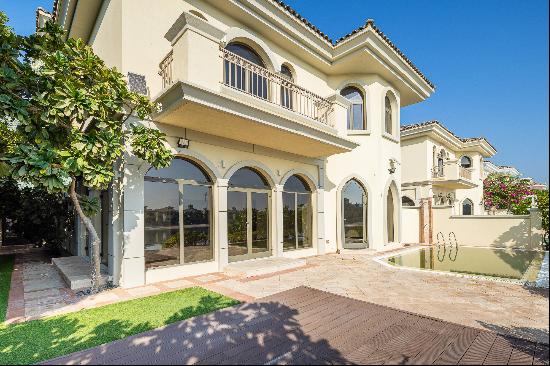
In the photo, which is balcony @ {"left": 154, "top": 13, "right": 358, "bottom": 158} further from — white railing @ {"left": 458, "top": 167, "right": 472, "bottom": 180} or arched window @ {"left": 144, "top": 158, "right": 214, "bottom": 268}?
white railing @ {"left": 458, "top": 167, "right": 472, "bottom": 180}

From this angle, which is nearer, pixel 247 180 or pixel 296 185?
Result: pixel 247 180

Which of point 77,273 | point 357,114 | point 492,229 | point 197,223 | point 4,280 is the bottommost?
point 4,280

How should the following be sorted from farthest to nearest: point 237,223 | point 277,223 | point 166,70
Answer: point 277,223 < point 237,223 < point 166,70

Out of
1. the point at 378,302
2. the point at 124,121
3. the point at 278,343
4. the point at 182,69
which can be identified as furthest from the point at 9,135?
the point at 378,302

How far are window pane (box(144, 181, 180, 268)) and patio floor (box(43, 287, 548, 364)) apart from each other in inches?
123

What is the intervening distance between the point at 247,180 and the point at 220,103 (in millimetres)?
3516

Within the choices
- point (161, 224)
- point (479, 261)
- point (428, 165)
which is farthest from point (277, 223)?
point (428, 165)

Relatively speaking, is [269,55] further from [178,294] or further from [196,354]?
[196,354]

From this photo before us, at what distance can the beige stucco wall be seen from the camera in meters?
12.4

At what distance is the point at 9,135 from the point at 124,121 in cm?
334

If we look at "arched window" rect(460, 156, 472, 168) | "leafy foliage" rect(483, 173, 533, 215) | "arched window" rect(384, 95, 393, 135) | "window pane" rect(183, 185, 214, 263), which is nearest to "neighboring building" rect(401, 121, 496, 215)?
"arched window" rect(460, 156, 472, 168)

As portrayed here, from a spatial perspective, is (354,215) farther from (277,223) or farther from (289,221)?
(277,223)

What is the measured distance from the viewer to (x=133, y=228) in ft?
21.7

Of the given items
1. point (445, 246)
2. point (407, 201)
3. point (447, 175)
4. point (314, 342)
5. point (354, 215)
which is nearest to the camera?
point (314, 342)
